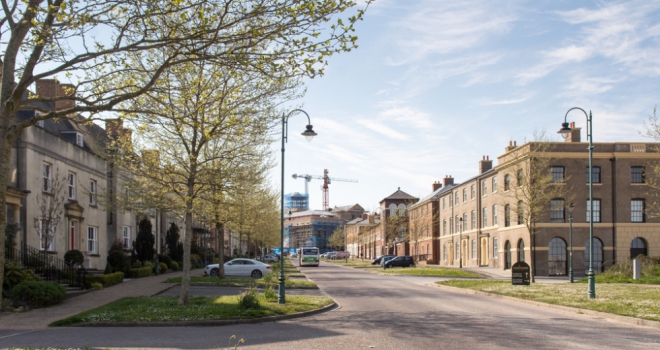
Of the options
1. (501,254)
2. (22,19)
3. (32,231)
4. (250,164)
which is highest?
(22,19)

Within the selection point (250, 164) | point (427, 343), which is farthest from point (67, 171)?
point (427, 343)

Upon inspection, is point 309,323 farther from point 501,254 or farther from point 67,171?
point 501,254

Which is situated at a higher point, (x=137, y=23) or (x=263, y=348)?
(x=137, y=23)

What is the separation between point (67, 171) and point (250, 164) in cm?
1209

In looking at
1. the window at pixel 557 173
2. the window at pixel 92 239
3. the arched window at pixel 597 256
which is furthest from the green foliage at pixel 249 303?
the arched window at pixel 597 256

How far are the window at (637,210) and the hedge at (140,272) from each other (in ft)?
120

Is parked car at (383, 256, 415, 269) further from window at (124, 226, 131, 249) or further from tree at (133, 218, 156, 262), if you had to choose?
window at (124, 226, 131, 249)

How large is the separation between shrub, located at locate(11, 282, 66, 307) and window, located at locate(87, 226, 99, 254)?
14.4 meters

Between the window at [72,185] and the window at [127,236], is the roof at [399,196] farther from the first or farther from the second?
the window at [72,185]

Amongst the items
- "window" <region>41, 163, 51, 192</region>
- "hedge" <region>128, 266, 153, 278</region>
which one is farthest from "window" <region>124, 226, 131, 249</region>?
"window" <region>41, 163, 51, 192</region>

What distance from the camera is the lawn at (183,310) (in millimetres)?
16141

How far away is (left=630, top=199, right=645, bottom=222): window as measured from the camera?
159 feet

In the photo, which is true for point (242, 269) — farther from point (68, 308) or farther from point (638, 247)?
point (638, 247)

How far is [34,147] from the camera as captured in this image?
26641 mm
